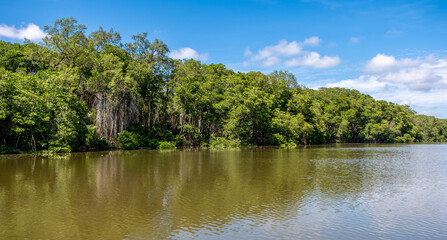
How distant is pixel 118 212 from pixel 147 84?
3596 centimetres

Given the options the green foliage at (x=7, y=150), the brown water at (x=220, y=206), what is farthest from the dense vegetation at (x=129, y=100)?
the brown water at (x=220, y=206)

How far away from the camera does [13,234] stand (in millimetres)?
7301

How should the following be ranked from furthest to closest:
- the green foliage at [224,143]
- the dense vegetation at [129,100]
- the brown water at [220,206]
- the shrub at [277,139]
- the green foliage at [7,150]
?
the shrub at [277,139]
the green foliage at [224,143]
the dense vegetation at [129,100]
the green foliage at [7,150]
the brown water at [220,206]

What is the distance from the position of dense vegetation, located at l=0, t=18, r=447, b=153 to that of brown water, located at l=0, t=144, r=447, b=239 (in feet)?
41.2

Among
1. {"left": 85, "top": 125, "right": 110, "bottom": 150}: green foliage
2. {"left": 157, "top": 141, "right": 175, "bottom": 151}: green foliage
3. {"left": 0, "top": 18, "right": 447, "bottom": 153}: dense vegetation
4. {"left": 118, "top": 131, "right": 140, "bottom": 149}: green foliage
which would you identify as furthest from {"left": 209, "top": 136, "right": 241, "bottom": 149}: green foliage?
{"left": 85, "top": 125, "right": 110, "bottom": 150}: green foliage

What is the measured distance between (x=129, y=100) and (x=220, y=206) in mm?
32148

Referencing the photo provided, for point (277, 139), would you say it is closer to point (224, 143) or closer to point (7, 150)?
point (224, 143)

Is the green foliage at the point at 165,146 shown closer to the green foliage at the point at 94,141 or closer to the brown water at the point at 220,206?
the green foliage at the point at 94,141

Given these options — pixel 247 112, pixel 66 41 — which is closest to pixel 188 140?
pixel 247 112

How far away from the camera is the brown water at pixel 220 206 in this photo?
7664 mm

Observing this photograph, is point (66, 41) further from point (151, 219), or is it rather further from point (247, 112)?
point (151, 219)

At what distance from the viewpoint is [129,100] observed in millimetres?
39406

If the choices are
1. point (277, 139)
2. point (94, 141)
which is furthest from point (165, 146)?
point (277, 139)

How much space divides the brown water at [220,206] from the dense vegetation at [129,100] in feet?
41.2
